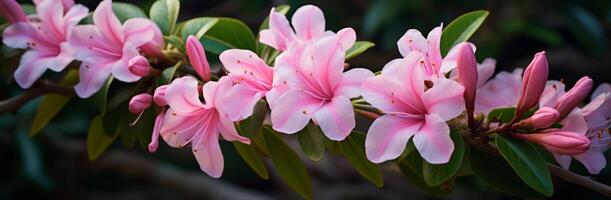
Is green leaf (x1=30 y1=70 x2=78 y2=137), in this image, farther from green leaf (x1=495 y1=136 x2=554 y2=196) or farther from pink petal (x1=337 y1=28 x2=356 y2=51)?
green leaf (x1=495 y1=136 x2=554 y2=196)

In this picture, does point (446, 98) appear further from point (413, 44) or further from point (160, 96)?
point (160, 96)

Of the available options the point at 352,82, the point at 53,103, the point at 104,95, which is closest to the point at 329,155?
the point at 53,103

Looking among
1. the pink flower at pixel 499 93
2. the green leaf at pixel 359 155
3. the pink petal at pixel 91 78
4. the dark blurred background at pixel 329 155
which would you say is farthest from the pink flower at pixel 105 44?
the dark blurred background at pixel 329 155

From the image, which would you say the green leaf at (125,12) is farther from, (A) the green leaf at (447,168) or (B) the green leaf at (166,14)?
(A) the green leaf at (447,168)

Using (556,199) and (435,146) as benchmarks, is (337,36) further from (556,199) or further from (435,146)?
(556,199)

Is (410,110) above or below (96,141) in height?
above

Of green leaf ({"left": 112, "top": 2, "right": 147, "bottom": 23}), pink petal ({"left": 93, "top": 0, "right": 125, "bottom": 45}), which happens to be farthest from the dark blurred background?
pink petal ({"left": 93, "top": 0, "right": 125, "bottom": 45})
